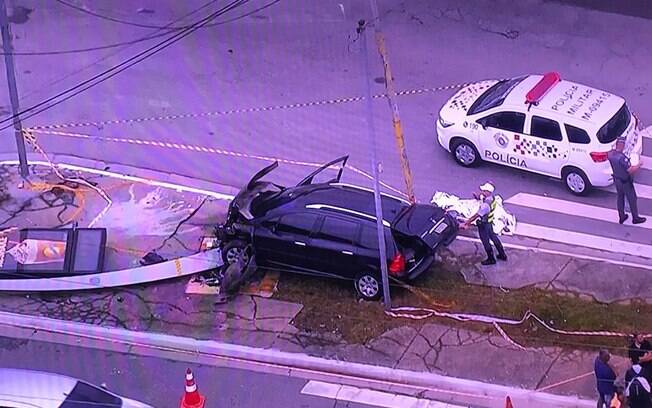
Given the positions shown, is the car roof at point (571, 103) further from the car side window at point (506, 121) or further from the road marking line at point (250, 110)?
the road marking line at point (250, 110)

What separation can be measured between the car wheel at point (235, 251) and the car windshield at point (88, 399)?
4471 mm

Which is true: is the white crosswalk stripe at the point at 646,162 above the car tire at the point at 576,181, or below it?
below

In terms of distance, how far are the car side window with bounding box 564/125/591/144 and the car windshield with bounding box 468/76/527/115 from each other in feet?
4.20

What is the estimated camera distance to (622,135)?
60.6 ft

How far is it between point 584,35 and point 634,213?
6147 mm

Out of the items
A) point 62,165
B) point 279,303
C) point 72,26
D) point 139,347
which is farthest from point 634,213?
point 72,26

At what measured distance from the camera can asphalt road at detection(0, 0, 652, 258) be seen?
64.1 feet

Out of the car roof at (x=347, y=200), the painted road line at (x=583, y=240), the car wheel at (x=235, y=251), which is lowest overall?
the painted road line at (x=583, y=240)

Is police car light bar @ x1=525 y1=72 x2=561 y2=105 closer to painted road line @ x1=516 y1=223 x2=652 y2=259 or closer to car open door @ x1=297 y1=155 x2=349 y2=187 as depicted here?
painted road line @ x1=516 y1=223 x2=652 y2=259

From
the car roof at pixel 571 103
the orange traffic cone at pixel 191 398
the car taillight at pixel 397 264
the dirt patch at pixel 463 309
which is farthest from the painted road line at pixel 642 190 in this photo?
the orange traffic cone at pixel 191 398

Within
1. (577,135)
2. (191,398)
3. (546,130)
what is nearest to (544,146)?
(546,130)

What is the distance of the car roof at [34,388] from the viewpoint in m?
11.8

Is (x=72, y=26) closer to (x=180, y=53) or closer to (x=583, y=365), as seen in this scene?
Answer: (x=180, y=53)

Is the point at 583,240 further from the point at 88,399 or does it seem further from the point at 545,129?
the point at 88,399
